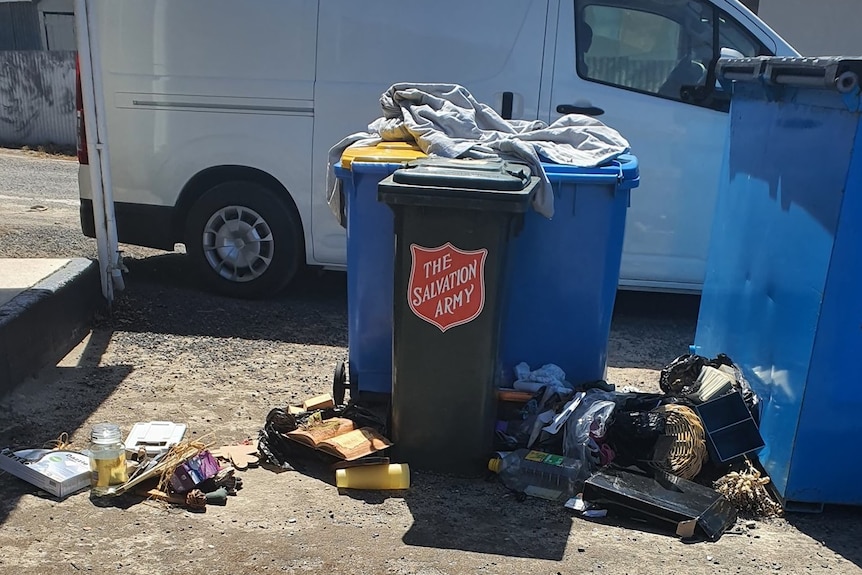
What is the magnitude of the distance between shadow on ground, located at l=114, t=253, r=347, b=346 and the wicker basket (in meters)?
2.40

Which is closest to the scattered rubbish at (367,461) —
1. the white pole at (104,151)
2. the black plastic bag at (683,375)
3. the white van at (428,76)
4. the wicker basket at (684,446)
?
the wicker basket at (684,446)

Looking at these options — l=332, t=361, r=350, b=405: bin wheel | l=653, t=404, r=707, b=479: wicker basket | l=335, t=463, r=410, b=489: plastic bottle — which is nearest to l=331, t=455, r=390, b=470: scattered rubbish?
l=335, t=463, r=410, b=489: plastic bottle

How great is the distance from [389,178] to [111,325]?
279 centimetres

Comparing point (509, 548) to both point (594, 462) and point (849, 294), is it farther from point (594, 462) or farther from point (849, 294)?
point (849, 294)

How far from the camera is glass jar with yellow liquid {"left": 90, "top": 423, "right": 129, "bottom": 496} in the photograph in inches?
131

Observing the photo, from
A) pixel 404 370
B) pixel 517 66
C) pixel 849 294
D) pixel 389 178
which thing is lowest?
pixel 404 370

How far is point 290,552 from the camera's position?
2992 millimetres

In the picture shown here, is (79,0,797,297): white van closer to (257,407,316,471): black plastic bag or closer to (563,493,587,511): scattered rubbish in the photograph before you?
(257,407,316,471): black plastic bag

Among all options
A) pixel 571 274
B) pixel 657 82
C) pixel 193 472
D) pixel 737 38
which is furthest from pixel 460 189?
pixel 737 38

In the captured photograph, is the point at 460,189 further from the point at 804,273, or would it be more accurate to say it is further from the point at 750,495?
the point at 750,495

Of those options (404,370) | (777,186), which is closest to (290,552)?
(404,370)

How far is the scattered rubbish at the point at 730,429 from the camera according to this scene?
3.64 meters

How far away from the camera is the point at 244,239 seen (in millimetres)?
5977

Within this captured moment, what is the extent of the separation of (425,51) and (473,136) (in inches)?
60.7
